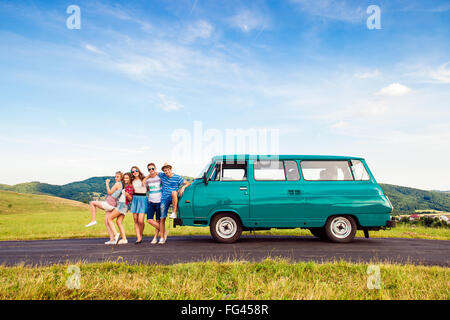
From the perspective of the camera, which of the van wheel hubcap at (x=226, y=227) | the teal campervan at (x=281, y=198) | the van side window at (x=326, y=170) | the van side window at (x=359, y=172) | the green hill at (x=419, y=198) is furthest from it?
the green hill at (x=419, y=198)

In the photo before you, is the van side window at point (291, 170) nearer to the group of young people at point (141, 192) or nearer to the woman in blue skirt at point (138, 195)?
the group of young people at point (141, 192)

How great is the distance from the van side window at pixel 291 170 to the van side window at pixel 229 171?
3.70ft

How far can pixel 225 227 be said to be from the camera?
27.2 feet

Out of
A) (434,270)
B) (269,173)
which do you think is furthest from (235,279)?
(269,173)

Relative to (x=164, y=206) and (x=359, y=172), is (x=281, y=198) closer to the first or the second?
(x=359, y=172)

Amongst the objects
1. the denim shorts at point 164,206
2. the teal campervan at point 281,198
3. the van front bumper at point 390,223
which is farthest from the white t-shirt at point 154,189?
the van front bumper at point 390,223

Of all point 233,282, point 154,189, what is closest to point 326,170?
point 154,189

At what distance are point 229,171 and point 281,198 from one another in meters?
1.54

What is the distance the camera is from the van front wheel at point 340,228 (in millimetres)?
8398

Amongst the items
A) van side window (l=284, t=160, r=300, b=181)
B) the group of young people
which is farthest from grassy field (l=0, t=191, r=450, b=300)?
van side window (l=284, t=160, r=300, b=181)

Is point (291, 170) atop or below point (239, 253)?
atop

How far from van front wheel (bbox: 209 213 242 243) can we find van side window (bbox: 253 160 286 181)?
130 centimetres
